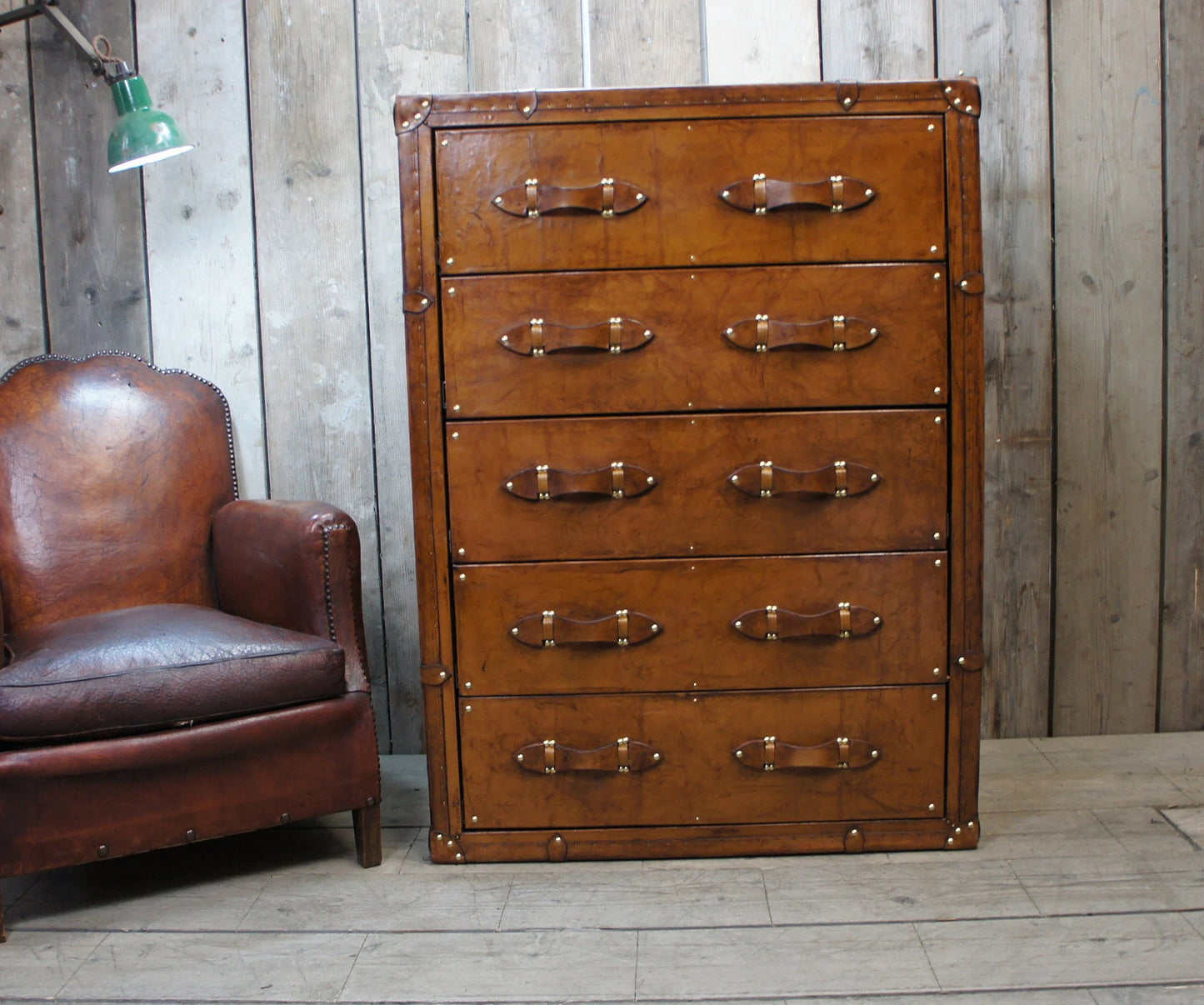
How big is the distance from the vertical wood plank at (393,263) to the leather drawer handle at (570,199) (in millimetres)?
528

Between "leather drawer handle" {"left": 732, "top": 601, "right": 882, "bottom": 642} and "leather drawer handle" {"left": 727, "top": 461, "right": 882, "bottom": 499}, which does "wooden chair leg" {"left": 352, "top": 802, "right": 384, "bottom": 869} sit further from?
"leather drawer handle" {"left": 727, "top": 461, "right": 882, "bottom": 499}

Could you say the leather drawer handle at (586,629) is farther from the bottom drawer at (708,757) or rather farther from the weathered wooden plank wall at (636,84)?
the weathered wooden plank wall at (636,84)

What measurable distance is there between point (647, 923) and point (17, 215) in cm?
184

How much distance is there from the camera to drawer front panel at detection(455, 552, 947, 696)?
1.80m

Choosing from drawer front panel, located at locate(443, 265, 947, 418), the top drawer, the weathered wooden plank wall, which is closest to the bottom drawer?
drawer front panel, located at locate(443, 265, 947, 418)

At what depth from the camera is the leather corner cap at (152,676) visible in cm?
159

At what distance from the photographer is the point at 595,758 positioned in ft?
Answer: 5.99

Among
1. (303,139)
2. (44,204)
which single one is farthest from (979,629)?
(44,204)

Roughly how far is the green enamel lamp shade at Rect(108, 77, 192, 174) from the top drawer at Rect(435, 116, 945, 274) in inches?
23.4

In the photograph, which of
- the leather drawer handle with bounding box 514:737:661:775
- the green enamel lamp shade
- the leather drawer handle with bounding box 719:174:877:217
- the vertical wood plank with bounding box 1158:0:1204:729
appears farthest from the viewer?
the vertical wood plank with bounding box 1158:0:1204:729

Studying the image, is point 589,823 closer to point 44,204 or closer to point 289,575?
point 289,575

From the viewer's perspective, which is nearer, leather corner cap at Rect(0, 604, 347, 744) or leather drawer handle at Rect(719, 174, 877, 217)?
leather corner cap at Rect(0, 604, 347, 744)

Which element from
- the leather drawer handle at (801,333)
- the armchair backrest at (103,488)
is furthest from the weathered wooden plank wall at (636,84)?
the leather drawer handle at (801,333)

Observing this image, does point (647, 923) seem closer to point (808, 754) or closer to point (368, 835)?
point (808, 754)
